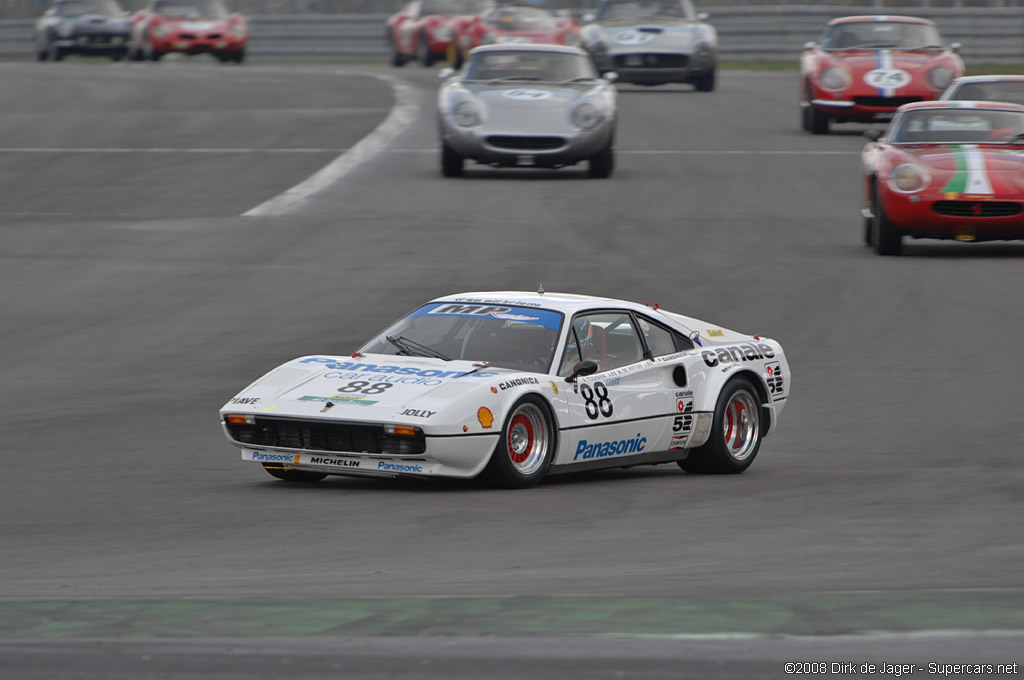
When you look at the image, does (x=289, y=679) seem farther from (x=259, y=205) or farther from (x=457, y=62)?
(x=457, y=62)

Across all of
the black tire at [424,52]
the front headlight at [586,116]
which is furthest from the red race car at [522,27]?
the front headlight at [586,116]

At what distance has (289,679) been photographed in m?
Answer: 4.95

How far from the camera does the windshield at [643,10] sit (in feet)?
107

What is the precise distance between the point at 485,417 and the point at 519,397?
276mm

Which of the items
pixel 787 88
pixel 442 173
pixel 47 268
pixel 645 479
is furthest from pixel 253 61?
pixel 645 479

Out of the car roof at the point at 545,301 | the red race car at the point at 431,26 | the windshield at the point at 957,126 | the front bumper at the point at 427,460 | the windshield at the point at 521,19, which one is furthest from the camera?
the red race car at the point at 431,26

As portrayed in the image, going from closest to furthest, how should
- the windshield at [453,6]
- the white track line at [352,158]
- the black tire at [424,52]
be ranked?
the white track line at [352,158], the windshield at [453,6], the black tire at [424,52]

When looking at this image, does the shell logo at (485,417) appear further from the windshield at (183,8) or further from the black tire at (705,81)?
the windshield at (183,8)

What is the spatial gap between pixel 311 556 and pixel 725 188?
15.5 m

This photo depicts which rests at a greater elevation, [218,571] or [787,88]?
[218,571]

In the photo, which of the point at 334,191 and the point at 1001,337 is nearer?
the point at 1001,337

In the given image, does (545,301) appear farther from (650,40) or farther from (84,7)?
(84,7)

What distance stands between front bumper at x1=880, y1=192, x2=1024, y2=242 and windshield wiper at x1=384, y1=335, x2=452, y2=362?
8567 mm

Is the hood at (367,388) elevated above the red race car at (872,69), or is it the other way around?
the hood at (367,388)
